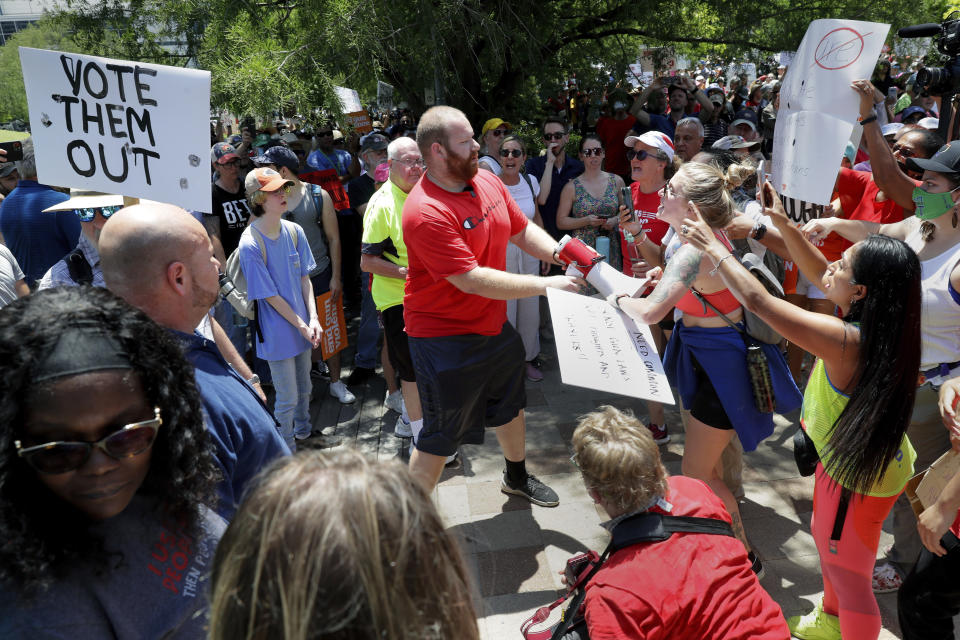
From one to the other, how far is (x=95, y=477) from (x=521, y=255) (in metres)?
4.43

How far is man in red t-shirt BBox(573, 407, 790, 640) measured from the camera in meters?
1.72

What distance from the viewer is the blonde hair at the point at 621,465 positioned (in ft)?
6.42

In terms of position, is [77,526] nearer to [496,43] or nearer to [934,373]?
[934,373]

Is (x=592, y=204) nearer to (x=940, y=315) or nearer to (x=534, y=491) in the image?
(x=534, y=491)

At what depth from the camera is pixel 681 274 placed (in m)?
2.80

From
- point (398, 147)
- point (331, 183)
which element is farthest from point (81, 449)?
point (331, 183)

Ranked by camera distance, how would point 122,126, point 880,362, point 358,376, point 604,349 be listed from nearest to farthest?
point 880,362 < point 604,349 < point 122,126 < point 358,376

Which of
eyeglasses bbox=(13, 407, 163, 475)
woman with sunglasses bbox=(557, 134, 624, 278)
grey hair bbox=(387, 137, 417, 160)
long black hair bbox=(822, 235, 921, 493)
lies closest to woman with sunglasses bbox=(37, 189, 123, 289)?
grey hair bbox=(387, 137, 417, 160)

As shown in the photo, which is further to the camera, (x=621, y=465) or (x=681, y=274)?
(x=681, y=274)

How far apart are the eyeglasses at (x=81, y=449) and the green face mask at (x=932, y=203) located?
3136mm

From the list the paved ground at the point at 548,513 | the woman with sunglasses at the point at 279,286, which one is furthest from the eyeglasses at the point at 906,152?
the woman with sunglasses at the point at 279,286

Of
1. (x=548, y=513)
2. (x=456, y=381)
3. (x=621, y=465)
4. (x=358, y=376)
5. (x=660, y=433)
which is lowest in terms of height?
(x=358, y=376)

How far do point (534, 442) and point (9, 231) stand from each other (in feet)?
13.0

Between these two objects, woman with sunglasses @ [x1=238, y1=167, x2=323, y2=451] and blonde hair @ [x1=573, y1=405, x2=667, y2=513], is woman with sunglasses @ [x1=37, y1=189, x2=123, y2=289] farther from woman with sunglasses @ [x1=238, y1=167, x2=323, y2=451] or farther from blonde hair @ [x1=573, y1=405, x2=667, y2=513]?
blonde hair @ [x1=573, y1=405, x2=667, y2=513]
